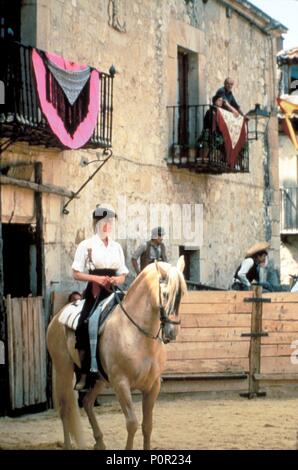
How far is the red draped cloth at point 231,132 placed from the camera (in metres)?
16.9

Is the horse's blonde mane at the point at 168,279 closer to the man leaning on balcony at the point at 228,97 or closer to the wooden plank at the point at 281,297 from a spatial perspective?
the wooden plank at the point at 281,297

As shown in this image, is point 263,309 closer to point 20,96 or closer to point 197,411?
point 197,411

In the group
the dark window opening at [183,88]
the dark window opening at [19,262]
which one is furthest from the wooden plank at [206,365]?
the dark window opening at [183,88]

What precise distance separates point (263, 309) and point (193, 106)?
446 cm

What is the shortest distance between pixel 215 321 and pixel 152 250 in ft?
6.17

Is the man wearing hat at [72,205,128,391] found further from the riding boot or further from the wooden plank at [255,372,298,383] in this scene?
the wooden plank at [255,372,298,383]

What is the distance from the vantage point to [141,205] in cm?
1543

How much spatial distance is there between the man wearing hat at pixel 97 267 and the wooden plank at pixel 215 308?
11.8 ft

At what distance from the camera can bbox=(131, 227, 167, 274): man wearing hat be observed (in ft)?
48.1

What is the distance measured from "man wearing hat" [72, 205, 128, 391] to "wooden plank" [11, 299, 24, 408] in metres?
2.39

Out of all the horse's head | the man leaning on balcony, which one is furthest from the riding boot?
the man leaning on balcony

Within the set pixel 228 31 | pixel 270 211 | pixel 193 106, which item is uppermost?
pixel 228 31
